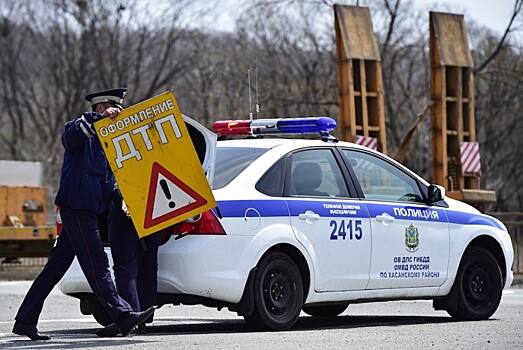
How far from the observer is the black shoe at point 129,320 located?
895 cm

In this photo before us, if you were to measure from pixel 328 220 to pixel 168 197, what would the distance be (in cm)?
159

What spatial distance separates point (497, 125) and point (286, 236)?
3286 cm

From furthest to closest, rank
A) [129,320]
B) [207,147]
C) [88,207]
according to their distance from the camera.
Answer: [207,147] < [88,207] < [129,320]

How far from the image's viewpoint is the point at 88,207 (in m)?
9.07

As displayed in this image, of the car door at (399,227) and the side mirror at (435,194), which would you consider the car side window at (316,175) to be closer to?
the car door at (399,227)

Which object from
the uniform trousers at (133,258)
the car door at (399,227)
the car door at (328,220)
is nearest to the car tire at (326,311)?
the car door at (399,227)

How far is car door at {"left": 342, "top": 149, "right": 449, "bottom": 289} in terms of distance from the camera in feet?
35.2

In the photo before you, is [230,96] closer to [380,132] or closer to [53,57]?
[53,57]

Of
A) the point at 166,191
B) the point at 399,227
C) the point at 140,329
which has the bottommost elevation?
the point at 140,329

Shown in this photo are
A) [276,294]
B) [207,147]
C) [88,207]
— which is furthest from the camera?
[276,294]

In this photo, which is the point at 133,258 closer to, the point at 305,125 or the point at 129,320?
the point at 129,320

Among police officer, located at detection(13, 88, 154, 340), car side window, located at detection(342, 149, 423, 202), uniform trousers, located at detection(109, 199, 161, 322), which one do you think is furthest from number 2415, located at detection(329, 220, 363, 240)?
police officer, located at detection(13, 88, 154, 340)

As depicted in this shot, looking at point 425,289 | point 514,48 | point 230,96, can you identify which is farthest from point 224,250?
point 230,96

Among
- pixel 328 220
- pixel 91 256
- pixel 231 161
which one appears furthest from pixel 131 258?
pixel 328 220
